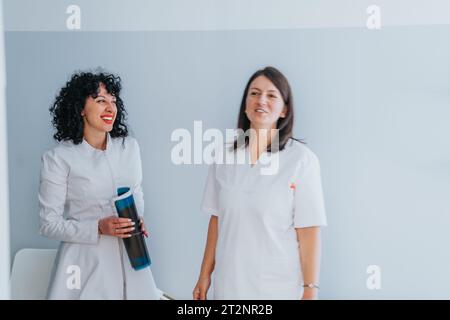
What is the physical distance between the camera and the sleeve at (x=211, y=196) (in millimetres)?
1358

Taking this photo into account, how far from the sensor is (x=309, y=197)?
1324 millimetres

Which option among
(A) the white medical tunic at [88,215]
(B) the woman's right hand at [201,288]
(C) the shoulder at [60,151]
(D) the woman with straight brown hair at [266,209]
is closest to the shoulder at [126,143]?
(A) the white medical tunic at [88,215]

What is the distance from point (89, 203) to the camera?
134 centimetres

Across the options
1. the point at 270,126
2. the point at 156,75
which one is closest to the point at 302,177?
the point at 270,126

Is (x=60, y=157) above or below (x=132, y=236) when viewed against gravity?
above

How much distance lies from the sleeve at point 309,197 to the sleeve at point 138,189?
1.23 feet

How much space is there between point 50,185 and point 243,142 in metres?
0.48

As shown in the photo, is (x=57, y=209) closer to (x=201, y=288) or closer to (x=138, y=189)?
(x=138, y=189)

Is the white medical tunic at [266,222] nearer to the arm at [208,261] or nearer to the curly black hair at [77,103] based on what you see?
the arm at [208,261]

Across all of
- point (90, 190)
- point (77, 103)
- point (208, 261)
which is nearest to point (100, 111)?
point (77, 103)

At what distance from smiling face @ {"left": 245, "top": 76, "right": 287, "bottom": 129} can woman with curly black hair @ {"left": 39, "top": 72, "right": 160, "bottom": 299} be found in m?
0.30

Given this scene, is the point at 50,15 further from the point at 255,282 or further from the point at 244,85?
the point at 255,282

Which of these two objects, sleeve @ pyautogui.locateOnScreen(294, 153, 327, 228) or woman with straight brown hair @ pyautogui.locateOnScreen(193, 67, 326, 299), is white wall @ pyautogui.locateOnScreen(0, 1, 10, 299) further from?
sleeve @ pyautogui.locateOnScreen(294, 153, 327, 228)

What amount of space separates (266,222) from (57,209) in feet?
1.66
